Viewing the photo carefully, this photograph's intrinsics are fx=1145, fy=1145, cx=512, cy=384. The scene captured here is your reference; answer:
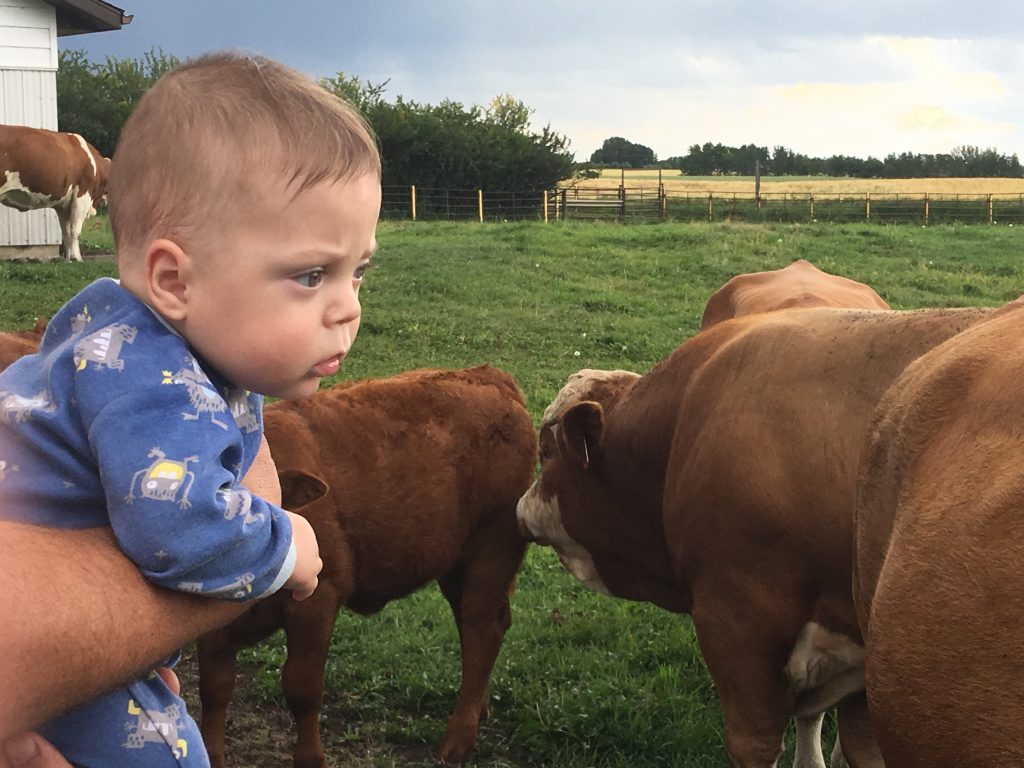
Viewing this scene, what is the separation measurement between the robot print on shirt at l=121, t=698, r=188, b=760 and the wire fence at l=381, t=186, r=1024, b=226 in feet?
103

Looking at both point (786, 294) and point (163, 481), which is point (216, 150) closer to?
point (163, 481)

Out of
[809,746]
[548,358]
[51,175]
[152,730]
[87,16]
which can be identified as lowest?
[809,746]

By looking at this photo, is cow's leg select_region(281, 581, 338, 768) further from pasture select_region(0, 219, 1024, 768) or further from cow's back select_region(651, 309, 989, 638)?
cow's back select_region(651, 309, 989, 638)

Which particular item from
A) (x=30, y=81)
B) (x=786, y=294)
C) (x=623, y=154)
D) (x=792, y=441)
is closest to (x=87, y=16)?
(x=30, y=81)

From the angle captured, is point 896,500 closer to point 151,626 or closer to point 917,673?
point 917,673

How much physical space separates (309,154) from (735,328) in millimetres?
2562

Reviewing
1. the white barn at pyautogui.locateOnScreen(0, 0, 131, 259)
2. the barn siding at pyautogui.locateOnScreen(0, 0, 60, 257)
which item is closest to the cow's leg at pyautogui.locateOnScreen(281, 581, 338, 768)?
the white barn at pyautogui.locateOnScreen(0, 0, 131, 259)

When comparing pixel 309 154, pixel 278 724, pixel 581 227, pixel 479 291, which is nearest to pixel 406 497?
pixel 278 724

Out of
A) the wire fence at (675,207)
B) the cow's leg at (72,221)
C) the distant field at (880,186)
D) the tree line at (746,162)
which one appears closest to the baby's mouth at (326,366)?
the cow's leg at (72,221)

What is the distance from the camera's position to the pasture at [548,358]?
4559 mm

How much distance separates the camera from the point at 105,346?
1616mm

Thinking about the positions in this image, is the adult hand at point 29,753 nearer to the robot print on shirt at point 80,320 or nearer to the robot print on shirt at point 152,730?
the robot print on shirt at point 152,730

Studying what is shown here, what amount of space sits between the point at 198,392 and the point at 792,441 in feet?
6.76

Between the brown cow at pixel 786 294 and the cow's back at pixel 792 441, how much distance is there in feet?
6.11
